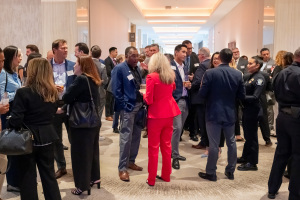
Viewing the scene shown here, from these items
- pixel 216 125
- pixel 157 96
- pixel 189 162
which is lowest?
pixel 189 162

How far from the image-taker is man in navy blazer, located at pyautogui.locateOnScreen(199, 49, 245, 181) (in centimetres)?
348

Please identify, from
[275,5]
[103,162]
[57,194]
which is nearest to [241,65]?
[275,5]

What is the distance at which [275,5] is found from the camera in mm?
7277

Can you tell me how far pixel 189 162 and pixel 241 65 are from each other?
10.4 ft

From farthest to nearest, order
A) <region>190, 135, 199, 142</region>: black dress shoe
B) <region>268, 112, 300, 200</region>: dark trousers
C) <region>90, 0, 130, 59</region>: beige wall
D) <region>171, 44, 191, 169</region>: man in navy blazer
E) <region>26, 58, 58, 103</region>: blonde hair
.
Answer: <region>90, 0, 130, 59</region>: beige wall → <region>190, 135, 199, 142</region>: black dress shoe → <region>171, 44, 191, 169</region>: man in navy blazer → <region>268, 112, 300, 200</region>: dark trousers → <region>26, 58, 58, 103</region>: blonde hair

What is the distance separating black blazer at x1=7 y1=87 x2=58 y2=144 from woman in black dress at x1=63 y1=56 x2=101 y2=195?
0.37 m

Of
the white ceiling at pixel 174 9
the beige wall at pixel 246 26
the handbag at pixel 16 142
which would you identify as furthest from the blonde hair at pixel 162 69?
the white ceiling at pixel 174 9

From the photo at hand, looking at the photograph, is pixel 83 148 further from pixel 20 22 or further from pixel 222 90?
pixel 20 22

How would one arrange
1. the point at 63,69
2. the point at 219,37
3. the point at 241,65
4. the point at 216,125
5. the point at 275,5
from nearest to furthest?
the point at 216,125
the point at 63,69
the point at 241,65
the point at 275,5
the point at 219,37

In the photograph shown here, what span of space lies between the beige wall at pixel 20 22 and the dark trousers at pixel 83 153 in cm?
420

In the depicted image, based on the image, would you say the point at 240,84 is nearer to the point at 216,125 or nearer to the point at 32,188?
the point at 216,125

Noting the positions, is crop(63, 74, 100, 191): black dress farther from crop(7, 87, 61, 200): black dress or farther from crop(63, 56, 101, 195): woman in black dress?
crop(7, 87, 61, 200): black dress

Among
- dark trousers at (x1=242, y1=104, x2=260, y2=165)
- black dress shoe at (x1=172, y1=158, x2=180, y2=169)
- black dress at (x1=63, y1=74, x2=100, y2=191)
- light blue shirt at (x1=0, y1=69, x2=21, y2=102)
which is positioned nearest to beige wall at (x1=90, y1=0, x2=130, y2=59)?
black dress shoe at (x1=172, y1=158, x2=180, y2=169)

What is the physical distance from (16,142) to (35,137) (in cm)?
16
